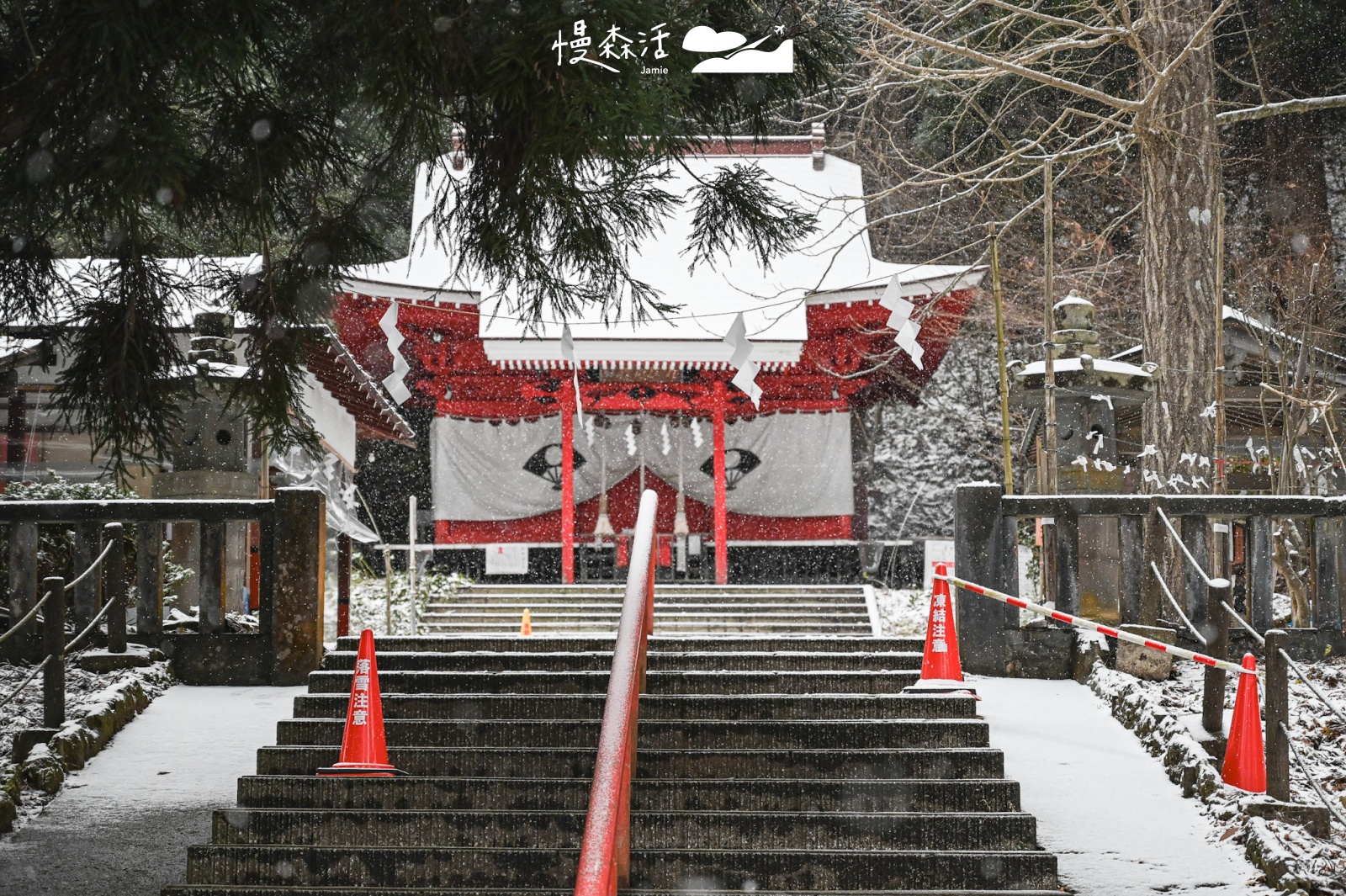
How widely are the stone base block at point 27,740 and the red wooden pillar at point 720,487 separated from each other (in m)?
9.66

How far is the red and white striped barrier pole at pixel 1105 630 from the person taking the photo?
19.0 feet

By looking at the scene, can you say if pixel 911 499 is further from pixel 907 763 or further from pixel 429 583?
pixel 907 763

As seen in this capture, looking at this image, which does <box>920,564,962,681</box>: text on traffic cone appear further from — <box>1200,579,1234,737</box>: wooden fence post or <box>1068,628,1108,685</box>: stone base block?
<box>1068,628,1108,685</box>: stone base block

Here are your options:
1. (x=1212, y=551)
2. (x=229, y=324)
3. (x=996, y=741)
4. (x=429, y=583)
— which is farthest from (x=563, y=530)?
(x=996, y=741)

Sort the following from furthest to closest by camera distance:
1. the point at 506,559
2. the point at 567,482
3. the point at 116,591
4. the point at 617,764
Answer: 1. the point at 506,559
2. the point at 567,482
3. the point at 116,591
4. the point at 617,764

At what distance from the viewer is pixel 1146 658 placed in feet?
24.2

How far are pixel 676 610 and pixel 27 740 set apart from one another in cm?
717

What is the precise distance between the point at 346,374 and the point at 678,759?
9.40 m

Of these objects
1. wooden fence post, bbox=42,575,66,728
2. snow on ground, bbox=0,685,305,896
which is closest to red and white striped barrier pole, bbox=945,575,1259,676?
snow on ground, bbox=0,685,305,896

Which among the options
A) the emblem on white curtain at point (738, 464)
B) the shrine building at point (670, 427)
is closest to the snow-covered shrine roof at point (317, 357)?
the shrine building at point (670, 427)

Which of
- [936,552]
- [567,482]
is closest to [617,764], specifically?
[567,482]

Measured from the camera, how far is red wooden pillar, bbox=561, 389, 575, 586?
15.1 metres

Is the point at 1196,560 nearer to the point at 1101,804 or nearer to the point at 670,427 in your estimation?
the point at 1101,804

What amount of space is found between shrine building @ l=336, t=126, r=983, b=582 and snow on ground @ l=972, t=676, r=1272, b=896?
7992 millimetres
